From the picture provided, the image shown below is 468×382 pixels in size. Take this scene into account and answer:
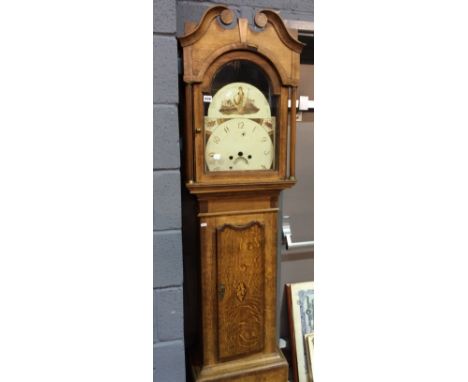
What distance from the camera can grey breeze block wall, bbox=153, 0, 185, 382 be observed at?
85 centimetres

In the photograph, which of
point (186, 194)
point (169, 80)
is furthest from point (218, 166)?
point (169, 80)

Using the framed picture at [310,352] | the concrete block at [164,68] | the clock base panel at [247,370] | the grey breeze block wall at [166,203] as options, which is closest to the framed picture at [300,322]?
the framed picture at [310,352]

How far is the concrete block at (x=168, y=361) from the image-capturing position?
3.05 ft

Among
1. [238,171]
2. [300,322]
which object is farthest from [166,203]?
[300,322]

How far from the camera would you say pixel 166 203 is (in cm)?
90

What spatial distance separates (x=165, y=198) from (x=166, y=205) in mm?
18

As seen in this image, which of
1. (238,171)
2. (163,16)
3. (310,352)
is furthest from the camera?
(310,352)

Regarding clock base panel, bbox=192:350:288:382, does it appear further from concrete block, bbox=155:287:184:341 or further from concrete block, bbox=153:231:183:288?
concrete block, bbox=153:231:183:288

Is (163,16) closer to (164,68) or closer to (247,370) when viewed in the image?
(164,68)

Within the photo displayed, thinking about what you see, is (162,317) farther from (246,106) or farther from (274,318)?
(246,106)

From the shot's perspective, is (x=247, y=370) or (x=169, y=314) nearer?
(x=169, y=314)

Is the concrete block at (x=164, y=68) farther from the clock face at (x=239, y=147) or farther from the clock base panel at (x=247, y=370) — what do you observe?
the clock base panel at (x=247, y=370)

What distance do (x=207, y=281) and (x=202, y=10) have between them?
2.86ft

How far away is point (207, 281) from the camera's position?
1092mm
